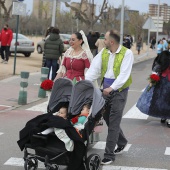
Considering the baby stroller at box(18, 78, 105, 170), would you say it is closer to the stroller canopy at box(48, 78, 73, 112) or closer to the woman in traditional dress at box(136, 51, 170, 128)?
the stroller canopy at box(48, 78, 73, 112)

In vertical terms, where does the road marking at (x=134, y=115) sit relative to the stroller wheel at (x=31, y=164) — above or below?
below

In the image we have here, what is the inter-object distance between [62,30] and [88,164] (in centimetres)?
7486

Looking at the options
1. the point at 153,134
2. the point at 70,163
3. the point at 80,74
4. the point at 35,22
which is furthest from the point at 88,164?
the point at 35,22

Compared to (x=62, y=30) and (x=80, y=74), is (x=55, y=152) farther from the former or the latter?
(x=62, y=30)

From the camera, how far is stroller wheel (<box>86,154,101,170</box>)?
6.62 m

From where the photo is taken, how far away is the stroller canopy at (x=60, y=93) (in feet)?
24.2

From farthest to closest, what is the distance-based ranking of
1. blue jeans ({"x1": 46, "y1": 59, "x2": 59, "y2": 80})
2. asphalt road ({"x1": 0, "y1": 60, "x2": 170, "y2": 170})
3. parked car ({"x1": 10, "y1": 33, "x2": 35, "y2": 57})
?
parked car ({"x1": 10, "y1": 33, "x2": 35, "y2": 57}), blue jeans ({"x1": 46, "y1": 59, "x2": 59, "y2": 80}), asphalt road ({"x1": 0, "y1": 60, "x2": 170, "y2": 170})

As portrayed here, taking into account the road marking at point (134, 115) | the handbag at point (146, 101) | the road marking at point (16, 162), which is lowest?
the road marking at point (16, 162)

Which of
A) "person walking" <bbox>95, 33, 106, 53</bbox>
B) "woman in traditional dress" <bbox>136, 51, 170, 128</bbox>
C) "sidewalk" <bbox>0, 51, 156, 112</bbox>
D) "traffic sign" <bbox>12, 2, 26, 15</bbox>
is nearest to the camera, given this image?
"woman in traditional dress" <bbox>136, 51, 170, 128</bbox>

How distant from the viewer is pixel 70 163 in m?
6.37

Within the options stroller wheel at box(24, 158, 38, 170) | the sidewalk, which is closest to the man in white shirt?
stroller wheel at box(24, 158, 38, 170)

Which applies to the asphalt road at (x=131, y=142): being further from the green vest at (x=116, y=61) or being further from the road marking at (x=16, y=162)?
the green vest at (x=116, y=61)

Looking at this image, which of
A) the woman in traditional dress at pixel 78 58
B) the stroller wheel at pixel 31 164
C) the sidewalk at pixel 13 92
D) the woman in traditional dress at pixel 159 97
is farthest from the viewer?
the sidewalk at pixel 13 92

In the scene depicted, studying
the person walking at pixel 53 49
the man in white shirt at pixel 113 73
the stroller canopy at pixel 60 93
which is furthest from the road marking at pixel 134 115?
the stroller canopy at pixel 60 93
